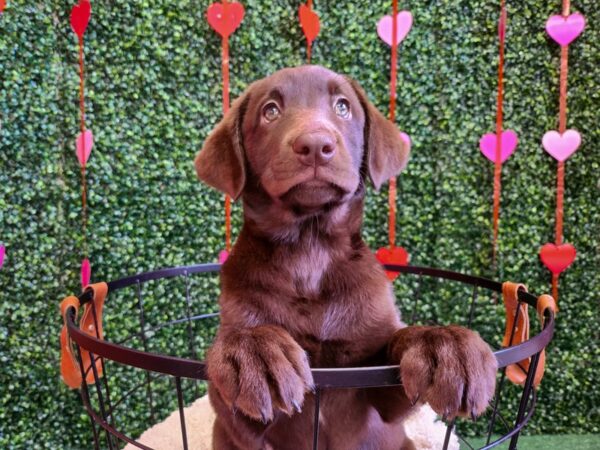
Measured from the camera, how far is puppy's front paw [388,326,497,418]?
Answer: 848 millimetres

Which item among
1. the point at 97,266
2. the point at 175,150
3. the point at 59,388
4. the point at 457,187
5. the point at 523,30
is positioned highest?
the point at 523,30

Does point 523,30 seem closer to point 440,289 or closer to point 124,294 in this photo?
point 440,289

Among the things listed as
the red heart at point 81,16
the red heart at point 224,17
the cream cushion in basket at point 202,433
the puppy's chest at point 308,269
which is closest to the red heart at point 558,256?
the cream cushion in basket at point 202,433

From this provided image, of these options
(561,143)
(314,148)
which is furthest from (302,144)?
(561,143)

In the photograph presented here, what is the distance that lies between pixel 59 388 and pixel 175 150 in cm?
116

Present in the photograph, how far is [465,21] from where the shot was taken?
234 centimetres

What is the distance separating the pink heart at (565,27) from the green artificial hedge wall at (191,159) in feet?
0.21

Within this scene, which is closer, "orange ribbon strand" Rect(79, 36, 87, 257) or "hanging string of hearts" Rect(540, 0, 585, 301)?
"orange ribbon strand" Rect(79, 36, 87, 257)

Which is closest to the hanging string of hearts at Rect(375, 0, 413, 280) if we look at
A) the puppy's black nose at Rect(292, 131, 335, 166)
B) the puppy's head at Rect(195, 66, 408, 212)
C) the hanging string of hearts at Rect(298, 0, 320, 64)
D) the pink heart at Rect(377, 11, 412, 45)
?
the pink heart at Rect(377, 11, 412, 45)

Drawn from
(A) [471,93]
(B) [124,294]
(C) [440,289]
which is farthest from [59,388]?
(A) [471,93]

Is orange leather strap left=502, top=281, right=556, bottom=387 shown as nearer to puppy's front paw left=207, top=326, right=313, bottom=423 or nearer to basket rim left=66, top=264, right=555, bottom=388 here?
basket rim left=66, top=264, right=555, bottom=388

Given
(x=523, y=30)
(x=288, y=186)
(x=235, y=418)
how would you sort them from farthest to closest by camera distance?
(x=523, y=30) → (x=288, y=186) → (x=235, y=418)

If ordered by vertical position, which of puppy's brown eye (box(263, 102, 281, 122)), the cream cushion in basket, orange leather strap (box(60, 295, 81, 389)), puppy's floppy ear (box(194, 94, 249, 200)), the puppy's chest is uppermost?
puppy's brown eye (box(263, 102, 281, 122))

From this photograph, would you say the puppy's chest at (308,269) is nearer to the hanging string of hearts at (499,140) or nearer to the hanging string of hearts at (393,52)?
the hanging string of hearts at (393,52)
